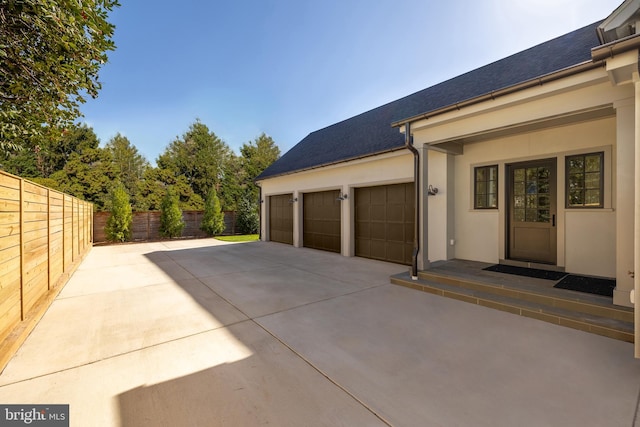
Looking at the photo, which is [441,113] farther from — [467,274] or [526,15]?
[526,15]

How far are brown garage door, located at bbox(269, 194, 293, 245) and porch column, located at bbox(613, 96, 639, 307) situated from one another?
10.3m

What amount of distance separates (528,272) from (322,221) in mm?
6811

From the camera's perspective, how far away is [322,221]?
10.7m

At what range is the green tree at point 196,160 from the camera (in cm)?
2366

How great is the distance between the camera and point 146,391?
2.24m

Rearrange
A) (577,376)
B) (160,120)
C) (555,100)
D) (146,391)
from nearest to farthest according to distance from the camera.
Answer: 1. (146,391)
2. (577,376)
3. (555,100)
4. (160,120)

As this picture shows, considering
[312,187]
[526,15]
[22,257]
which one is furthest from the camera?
[312,187]

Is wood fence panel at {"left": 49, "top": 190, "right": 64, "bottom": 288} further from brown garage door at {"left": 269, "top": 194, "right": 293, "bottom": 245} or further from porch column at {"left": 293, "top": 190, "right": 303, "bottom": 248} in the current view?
brown garage door at {"left": 269, "top": 194, "right": 293, "bottom": 245}

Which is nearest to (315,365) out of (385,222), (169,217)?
(385,222)

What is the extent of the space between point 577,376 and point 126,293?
22.2ft

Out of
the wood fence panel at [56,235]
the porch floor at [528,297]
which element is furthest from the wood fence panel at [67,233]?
the porch floor at [528,297]

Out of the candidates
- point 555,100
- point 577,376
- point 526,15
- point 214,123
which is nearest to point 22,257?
point 577,376

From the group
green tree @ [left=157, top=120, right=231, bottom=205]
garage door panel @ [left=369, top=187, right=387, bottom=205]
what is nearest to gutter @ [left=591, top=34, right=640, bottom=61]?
garage door panel @ [left=369, top=187, right=387, bottom=205]

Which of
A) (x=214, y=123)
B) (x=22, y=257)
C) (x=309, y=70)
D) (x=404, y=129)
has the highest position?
(x=214, y=123)
